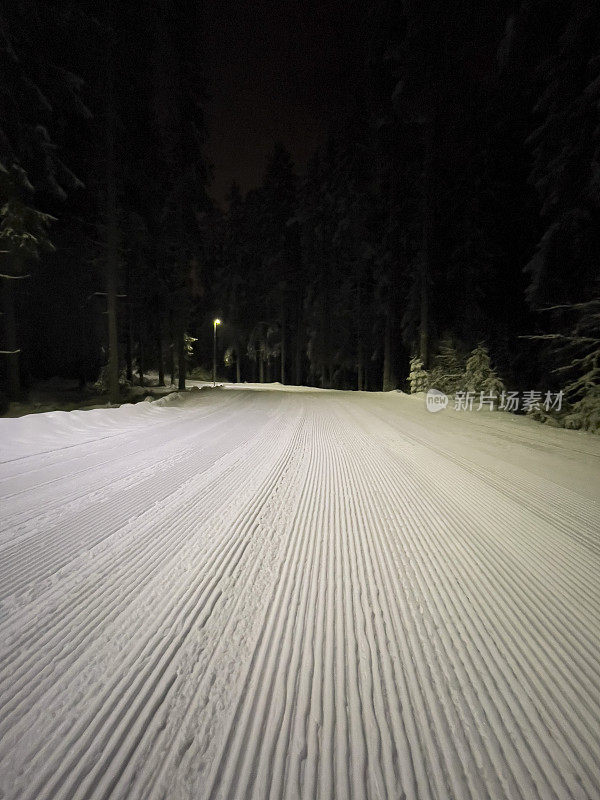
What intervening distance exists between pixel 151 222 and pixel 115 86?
6557 mm

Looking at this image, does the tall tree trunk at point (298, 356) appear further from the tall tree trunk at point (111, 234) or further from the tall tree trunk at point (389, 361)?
the tall tree trunk at point (111, 234)

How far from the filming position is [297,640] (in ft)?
4.34

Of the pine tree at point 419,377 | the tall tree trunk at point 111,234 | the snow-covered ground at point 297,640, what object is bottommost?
the snow-covered ground at point 297,640

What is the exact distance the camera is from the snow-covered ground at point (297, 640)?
0.89 meters

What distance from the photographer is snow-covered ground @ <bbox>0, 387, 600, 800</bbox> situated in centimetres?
89

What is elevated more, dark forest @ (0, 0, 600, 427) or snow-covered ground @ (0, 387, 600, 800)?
dark forest @ (0, 0, 600, 427)

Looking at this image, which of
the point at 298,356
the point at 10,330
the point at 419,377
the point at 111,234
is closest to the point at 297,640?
the point at 10,330

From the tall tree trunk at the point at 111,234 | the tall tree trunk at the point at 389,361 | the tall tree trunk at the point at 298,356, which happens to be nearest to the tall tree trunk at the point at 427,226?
the tall tree trunk at the point at 389,361

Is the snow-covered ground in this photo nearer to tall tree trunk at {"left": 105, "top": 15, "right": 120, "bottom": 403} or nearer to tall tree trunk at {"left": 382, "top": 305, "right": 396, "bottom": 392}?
tall tree trunk at {"left": 105, "top": 15, "right": 120, "bottom": 403}

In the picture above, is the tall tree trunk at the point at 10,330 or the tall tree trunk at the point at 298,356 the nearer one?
the tall tree trunk at the point at 10,330

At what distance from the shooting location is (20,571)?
1.76 meters

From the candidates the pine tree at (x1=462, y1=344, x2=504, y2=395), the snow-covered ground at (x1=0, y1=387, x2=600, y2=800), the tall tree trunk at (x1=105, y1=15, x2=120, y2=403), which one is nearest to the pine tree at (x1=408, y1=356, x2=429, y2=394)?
the pine tree at (x1=462, y1=344, x2=504, y2=395)

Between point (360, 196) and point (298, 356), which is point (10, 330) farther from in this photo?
point (298, 356)

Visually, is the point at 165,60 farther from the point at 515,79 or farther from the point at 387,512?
the point at 387,512
